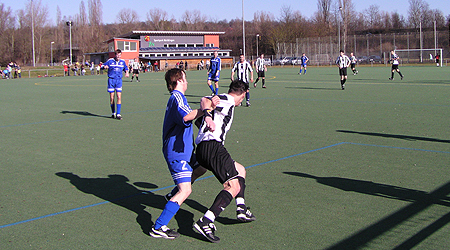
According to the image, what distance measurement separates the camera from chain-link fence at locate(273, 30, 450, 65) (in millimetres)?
64375

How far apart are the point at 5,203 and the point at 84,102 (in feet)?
44.6

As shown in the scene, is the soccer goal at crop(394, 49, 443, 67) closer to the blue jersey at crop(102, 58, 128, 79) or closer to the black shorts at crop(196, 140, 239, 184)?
the blue jersey at crop(102, 58, 128, 79)

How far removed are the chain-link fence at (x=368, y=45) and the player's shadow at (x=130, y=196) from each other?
60.1 metres

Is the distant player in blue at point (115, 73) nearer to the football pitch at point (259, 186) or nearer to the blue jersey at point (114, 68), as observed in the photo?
the blue jersey at point (114, 68)

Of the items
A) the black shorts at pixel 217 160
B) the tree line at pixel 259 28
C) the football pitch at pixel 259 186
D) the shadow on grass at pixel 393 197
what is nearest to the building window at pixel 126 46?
the tree line at pixel 259 28

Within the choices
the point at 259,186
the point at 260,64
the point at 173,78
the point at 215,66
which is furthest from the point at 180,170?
the point at 260,64

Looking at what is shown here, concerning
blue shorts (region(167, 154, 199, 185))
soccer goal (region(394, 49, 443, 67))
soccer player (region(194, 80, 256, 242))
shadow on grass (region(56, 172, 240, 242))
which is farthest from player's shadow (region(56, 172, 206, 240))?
soccer goal (region(394, 49, 443, 67))

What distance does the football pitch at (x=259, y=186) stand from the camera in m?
4.33

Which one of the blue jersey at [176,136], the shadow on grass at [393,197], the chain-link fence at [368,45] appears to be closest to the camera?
the shadow on grass at [393,197]

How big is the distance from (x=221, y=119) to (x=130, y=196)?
6.67 ft

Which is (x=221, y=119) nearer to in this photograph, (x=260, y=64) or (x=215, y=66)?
(x=215, y=66)

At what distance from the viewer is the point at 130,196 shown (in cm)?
570

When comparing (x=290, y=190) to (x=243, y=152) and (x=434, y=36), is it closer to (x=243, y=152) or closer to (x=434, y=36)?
(x=243, y=152)

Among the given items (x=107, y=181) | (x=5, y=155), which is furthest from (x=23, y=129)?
(x=107, y=181)
